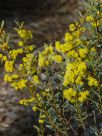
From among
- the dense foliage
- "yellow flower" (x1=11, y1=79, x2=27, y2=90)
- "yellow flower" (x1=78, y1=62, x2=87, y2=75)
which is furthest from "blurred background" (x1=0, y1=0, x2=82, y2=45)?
"yellow flower" (x1=78, y1=62, x2=87, y2=75)

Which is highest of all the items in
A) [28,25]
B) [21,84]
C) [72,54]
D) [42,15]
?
[42,15]

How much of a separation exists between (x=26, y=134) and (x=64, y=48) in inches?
67.4

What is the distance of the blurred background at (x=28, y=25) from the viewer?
526 centimetres

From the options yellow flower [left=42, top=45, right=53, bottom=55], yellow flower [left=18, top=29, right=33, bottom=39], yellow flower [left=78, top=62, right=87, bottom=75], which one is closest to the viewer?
yellow flower [left=78, top=62, right=87, bottom=75]

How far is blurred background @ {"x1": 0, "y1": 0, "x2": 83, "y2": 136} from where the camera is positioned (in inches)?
207

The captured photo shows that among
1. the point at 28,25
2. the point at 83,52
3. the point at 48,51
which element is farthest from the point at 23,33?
the point at 28,25

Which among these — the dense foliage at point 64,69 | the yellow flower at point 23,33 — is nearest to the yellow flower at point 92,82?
the dense foliage at point 64,69

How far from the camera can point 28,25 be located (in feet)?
24.7

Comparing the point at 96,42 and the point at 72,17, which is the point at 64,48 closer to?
the point at 96,42

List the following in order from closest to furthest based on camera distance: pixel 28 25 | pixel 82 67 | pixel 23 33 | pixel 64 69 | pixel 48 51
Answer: pixel 82 67
pixel 48 51
pixel 23 33
pixel 64 69
pixel 28 25

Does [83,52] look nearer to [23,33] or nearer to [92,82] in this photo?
[92,82]

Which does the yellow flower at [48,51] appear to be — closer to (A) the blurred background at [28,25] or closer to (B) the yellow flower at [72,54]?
(B) the yellow flower at [72,54]

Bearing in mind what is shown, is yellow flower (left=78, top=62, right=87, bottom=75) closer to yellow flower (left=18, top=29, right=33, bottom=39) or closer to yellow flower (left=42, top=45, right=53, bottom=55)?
yellow flower (left=42, top=45, right=53, bottom=55)

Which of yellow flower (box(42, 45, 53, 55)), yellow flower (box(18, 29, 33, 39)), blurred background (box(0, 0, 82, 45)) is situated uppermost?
blurred background (box(0, 0, 82, 45))
